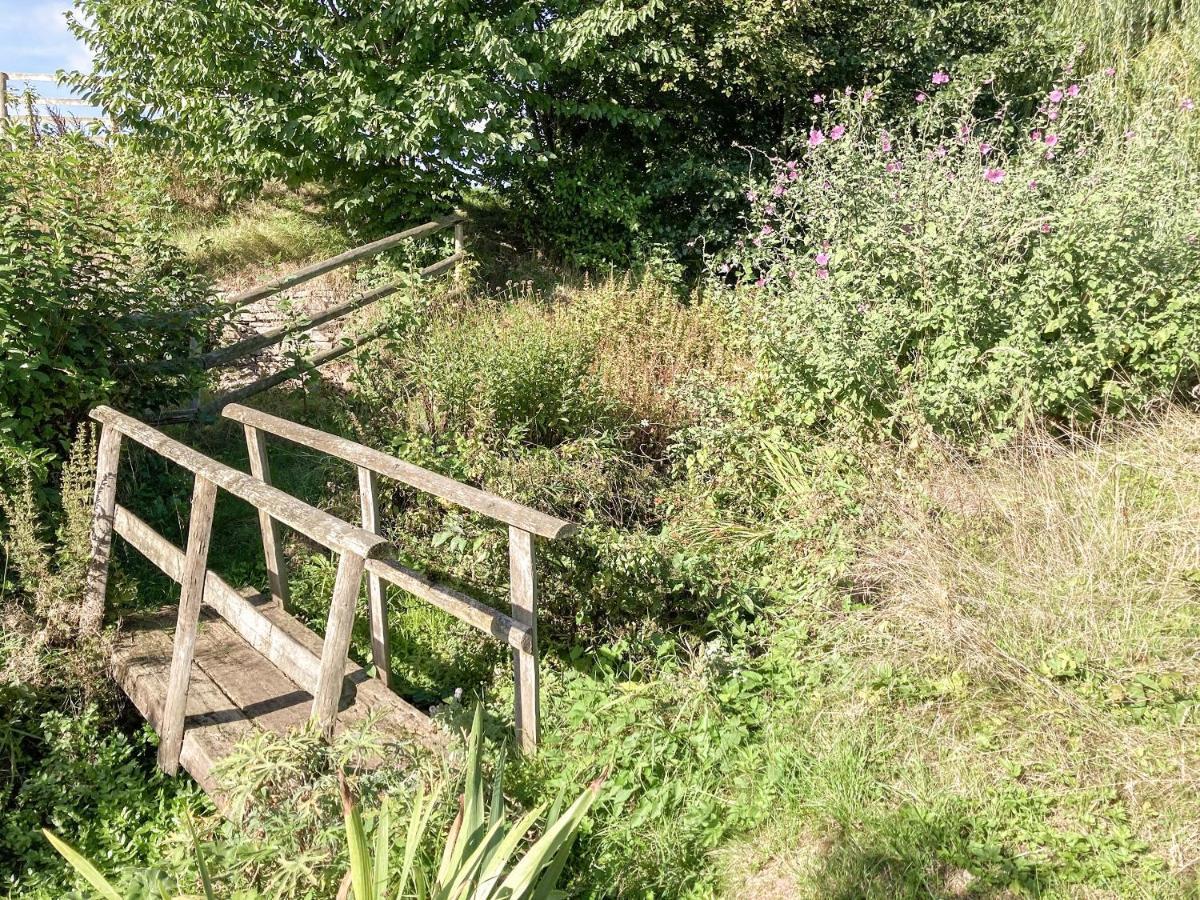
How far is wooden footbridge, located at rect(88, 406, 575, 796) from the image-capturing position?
3094mm

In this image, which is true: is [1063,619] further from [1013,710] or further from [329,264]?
[329,264]

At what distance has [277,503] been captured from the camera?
324 centimetres

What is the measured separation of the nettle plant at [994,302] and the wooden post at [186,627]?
381 centimetres

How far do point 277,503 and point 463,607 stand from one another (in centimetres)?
84

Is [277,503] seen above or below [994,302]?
below

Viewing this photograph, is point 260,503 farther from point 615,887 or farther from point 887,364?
point 887,364

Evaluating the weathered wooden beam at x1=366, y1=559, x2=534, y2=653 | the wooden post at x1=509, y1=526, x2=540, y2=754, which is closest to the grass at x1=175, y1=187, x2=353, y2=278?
the weathered wooden beam at x1=366, y1=559, x2=534, y2=653

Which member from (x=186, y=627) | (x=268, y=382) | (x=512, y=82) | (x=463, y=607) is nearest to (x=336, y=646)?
(x=463, y=607)

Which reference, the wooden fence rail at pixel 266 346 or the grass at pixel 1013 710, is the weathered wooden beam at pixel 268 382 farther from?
the grass at pixel 1013 710

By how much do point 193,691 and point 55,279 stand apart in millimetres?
2501

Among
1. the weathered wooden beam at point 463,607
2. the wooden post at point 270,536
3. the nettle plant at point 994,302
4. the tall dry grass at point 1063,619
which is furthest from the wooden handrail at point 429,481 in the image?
the nettle plant at point 994,302

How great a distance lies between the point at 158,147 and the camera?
1012cm

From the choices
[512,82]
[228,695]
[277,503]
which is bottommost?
[228,695]

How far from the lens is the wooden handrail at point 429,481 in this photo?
3168 mm
